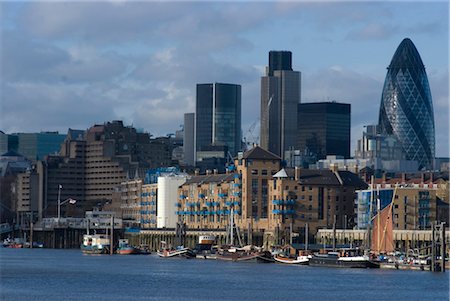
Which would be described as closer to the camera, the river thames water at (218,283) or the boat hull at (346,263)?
the river thames water at (218,283)

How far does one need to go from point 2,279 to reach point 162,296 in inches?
1275

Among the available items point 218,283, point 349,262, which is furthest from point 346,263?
point 218,283

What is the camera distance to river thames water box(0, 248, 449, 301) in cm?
14062

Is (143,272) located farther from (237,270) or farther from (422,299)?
(422,299)

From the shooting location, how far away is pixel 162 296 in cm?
13912

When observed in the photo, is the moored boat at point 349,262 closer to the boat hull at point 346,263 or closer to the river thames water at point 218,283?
the boat hull at point 346,263

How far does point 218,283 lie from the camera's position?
523 ft

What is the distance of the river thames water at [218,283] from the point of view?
141 m

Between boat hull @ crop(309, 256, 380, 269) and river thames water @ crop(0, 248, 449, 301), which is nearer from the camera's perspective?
river thames water @ crop(0, 248, 449, 301)

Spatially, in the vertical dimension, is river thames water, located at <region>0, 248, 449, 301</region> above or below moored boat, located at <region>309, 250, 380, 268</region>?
below

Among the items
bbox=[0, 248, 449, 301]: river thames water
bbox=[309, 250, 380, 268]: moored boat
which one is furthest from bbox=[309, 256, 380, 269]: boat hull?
bbox=[0, 248, 449, 301]: river thames water

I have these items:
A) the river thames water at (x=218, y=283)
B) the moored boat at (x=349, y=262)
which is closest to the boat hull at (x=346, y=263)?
the moored boat at (x=349, y=262)

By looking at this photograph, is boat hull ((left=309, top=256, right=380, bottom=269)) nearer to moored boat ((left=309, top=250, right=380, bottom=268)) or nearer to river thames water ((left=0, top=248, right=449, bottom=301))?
moored boat ((left=309, top=250, right=380, bottom=268))

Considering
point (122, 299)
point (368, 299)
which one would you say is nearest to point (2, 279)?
point (122, 299)
